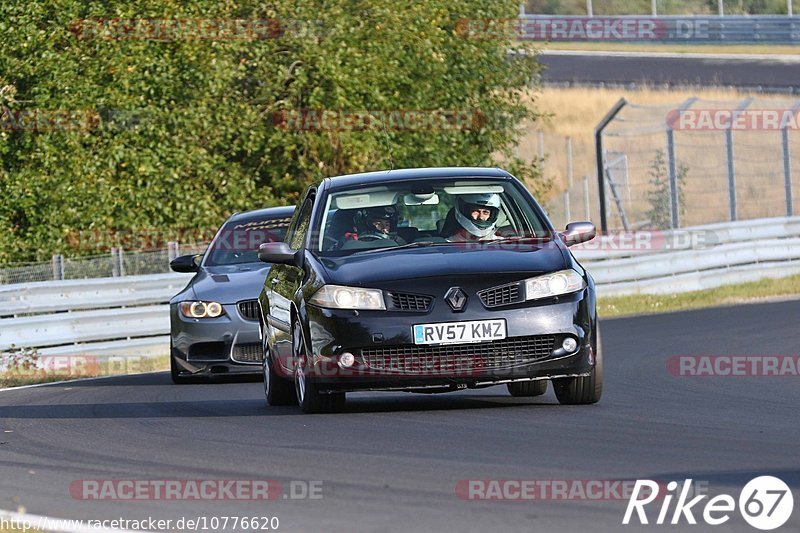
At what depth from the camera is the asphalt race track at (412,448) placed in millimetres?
6430

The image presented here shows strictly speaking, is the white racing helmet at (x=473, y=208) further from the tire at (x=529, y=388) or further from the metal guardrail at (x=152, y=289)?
the metal guardrail at (x=152, y=289)

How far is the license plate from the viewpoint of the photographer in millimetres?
9562

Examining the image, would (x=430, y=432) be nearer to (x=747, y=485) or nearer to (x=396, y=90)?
(x=747, y=485)

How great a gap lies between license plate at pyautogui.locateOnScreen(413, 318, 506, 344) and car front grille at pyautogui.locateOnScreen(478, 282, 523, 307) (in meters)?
0.13

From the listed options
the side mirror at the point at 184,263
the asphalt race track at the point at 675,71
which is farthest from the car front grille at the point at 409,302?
the asphalt race track at the point at 675,71

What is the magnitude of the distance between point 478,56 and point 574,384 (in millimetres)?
19470

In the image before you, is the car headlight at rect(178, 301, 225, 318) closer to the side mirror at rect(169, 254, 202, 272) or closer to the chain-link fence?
the side mirror at rect(169, 254, 202, 272)

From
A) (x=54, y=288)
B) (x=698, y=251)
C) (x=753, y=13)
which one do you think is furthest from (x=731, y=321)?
(x=753, y=13)

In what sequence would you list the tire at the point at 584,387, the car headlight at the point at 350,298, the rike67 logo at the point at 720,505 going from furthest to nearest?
the tire at the point at 584,387 → the car headlight at the point at 350,298 → the rike67 logo at the point at 720,505

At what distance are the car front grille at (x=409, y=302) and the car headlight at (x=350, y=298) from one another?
7cm

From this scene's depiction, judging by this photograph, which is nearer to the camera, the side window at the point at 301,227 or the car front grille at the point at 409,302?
the car front grille at the point at 409,302

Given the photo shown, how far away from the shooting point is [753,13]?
57500 mm

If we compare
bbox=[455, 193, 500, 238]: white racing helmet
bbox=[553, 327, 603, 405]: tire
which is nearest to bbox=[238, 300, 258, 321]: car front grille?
bbox=[455, 193, 500, 238]: white racing helmet

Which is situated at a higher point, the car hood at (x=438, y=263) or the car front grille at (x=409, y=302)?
the car hood at (x=438, y=263)
